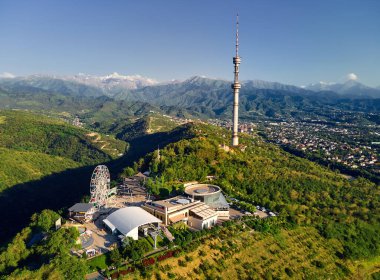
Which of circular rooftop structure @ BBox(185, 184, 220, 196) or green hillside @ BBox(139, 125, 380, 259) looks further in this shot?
green hillside @ BBox(139, 125, 380, 259)

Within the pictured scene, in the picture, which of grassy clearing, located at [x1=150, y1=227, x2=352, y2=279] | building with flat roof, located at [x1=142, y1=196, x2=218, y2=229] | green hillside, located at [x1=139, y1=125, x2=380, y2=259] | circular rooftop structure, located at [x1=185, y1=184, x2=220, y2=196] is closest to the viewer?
grassy clearing, located at [x1=150, y1=227, x2=352, y2=279]

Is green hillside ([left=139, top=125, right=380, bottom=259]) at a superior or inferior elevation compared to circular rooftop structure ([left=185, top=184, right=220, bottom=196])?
inferior

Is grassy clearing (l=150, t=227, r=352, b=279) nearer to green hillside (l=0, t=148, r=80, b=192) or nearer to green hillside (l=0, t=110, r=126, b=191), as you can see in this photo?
green hillside (l=0, t=148, r=80, b=192)

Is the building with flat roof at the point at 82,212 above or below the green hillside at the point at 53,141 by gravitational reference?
above

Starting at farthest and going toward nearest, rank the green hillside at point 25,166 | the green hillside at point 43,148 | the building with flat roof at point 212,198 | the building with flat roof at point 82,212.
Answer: the green hillside at point 43,148 → the green hillside at point 25,166 → the building with flat roof at point 212,198 → the building with flat roof at point 82,212

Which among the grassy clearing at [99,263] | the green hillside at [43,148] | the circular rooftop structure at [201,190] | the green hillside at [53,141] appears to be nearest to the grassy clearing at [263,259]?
the grassy clearing at [99,263]

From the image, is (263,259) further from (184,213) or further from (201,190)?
(201,190)

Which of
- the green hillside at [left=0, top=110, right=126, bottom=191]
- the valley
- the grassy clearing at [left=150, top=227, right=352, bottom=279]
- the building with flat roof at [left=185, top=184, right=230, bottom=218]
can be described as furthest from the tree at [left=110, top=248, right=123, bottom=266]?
the green hillside at [left=0, top=110, right=126, bottom=191]

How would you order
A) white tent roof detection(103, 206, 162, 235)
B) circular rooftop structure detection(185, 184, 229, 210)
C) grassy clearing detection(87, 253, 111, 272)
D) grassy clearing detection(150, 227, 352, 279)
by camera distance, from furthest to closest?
circular rooftop structure detection(185, 184, 229, 210) < white tent roof detection(103, 206, 162, 235) < grassy clearing detection(150, 227, 352, 279) < grassy clearing detection(87, 253, 111, 272)

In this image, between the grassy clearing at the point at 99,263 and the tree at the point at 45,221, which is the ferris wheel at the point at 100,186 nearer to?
the tree at the point at 45,221
